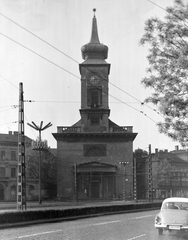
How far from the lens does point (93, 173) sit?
77688 mm

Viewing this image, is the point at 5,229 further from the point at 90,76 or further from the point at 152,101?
the point at 90,76

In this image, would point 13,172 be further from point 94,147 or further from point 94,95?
point 94,95

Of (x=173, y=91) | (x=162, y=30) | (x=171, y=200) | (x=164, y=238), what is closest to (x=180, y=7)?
(x=162, y=30)

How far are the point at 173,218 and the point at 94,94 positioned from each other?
63.8 m

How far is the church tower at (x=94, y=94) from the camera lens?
263ft

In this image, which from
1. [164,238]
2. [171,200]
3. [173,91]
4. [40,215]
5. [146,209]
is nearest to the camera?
[164,238]

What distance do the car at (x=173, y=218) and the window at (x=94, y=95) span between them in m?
62.0

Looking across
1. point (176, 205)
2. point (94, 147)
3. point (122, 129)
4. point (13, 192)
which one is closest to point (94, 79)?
point (122, 129)

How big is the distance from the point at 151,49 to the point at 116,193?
57.1 metres

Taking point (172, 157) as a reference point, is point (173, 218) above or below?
below

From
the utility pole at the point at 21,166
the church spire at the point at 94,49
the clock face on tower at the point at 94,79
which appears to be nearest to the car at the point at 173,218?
the utility pole at the point at 21,166

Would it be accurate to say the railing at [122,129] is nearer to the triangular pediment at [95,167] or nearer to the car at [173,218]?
the triangular pediment at [95,167]

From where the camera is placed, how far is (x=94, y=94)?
3201 inches

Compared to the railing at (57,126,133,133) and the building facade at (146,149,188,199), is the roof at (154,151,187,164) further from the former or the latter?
the railing at (57,126,133,133)
